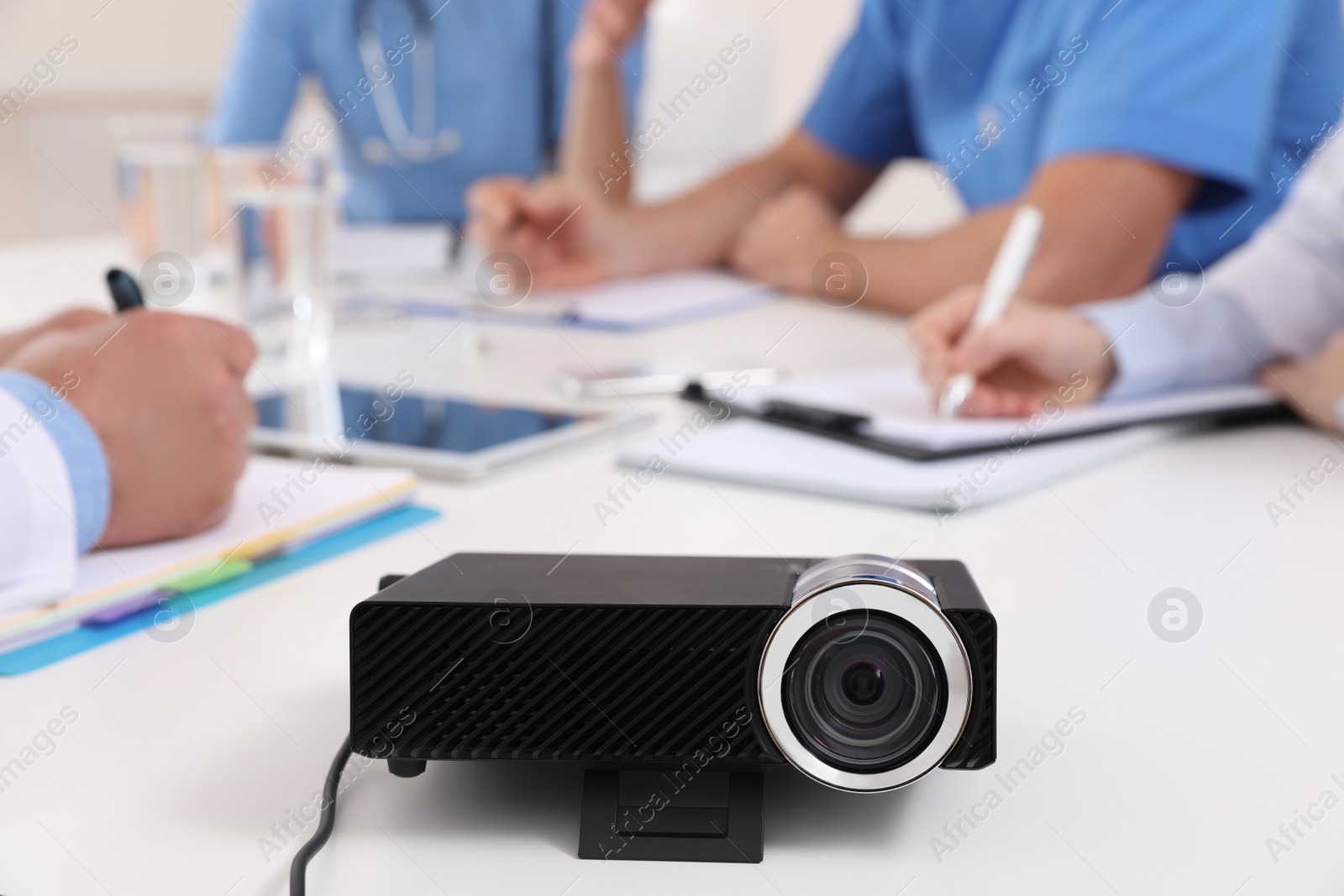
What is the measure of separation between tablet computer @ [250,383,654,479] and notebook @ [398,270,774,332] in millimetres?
336

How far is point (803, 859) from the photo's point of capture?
13.3 inches

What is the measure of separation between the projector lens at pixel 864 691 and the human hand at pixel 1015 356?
50cm

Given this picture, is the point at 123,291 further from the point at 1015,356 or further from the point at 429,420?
the point at 1015,356

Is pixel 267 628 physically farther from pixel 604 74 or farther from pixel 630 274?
pixel 604 74

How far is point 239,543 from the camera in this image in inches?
21.4

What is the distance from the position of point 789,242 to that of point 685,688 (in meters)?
1.17

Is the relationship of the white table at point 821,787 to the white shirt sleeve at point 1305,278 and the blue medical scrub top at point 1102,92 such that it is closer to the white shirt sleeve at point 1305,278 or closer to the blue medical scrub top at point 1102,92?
the white shirt sleeve at point 1305,278

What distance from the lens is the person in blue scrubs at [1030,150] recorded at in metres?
1.15

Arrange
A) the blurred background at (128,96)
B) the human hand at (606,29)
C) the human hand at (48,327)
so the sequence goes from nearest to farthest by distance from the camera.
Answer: the human hand at (48,327), the human hand at (606,29), the blurred background at (128,96)

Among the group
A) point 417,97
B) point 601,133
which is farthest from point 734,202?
point 417,97

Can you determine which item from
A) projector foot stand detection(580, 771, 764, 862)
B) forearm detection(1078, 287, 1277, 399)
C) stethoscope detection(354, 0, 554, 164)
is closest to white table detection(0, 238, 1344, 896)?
projector foot stand detection(580, 771, 764, 862)

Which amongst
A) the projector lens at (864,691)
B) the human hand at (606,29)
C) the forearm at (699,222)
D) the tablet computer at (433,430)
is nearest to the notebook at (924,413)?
the tablet computer at (433,430)

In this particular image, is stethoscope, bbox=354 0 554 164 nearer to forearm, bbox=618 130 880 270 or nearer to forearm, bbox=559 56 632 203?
forearm, bbox=559 56 632 203

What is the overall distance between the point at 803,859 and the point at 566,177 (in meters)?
1.45
